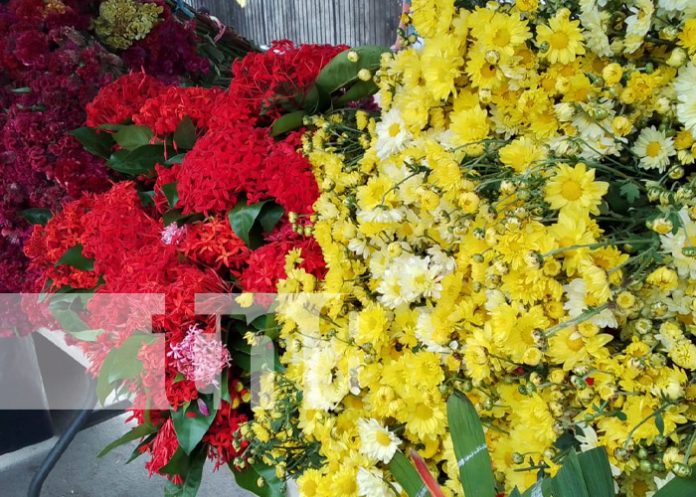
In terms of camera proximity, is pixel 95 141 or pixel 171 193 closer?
pixel 171 193

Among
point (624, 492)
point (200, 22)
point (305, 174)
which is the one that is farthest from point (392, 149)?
point (200, 22)

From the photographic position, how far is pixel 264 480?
30.9 inches

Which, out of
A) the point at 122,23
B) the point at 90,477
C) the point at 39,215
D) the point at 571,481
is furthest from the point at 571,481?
the point at 90,477

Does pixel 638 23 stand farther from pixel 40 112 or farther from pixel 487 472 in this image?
pixel 40 112

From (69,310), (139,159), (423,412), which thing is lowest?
(69,310)

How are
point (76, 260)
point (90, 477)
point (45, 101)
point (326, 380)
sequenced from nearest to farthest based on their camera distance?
point (326, 380), point (76, 260), point (45, 101), point (90, 477)

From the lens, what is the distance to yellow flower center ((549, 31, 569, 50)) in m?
0.54

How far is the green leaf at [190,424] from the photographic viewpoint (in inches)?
30.4

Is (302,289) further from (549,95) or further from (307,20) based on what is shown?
(307,20)

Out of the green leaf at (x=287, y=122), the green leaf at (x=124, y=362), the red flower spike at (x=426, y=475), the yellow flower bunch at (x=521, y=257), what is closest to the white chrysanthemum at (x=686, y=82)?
the yellow flower bunch at (x=521, y=257)

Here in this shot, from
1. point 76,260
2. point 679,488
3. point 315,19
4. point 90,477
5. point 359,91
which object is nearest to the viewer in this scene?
point 679,488

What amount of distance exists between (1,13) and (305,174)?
2.50 feet

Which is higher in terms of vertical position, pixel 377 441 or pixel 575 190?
pixel 575 190

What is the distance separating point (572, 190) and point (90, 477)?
1913mm
